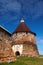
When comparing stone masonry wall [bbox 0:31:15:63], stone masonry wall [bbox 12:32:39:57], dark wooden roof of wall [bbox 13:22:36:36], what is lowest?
stone masonry wall [bbox 0:31:15:63]

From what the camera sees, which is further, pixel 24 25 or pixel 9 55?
pixel 24 25

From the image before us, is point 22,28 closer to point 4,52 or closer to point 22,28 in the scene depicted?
point 22,28

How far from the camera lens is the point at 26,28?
133ft

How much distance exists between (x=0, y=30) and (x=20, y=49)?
19772 millimetres

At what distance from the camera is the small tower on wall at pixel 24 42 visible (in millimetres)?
37656

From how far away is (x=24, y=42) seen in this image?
38875 millimetres

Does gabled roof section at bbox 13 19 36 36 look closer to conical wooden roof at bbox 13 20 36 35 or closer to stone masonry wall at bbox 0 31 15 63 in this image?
conical wooden roof at bbox 13 20 36 35

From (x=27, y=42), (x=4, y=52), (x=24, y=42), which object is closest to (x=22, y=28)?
(x=24, y=42)

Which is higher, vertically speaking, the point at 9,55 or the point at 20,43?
the point at 20,43

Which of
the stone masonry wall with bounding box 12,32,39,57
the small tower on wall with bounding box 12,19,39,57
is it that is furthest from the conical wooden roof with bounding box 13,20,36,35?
the stone masonry wall with bounding box 12,32,39,57

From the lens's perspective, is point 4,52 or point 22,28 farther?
point 22,28

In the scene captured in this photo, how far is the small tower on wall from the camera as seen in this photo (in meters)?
37.7

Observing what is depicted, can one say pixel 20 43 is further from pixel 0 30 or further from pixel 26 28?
pixel 0 30

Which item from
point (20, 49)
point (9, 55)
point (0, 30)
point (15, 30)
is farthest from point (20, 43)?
point (9, 55)
